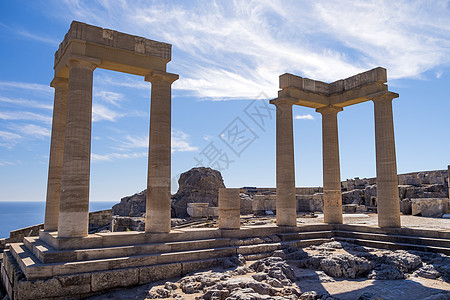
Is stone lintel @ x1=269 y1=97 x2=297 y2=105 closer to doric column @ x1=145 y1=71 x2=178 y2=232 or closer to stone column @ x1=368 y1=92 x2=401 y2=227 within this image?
stone column @ x1=368 y1=92 x2=401 y2=227

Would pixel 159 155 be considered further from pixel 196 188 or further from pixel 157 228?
pixel 196 188

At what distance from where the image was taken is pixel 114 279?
1058cm

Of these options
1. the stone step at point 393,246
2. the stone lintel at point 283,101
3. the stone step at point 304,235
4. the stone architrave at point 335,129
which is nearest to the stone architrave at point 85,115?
the stone step at point 304,235

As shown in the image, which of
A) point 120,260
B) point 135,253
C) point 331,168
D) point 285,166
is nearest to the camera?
point 120,260

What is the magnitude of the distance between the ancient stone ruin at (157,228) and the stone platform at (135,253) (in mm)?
33

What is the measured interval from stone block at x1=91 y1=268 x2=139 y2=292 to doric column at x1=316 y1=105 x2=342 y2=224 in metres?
12.3

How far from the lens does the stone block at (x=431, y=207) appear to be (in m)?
24.2

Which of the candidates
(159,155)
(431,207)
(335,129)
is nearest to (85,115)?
(159,155)

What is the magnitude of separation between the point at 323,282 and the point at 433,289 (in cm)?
312

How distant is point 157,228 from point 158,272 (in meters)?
2.31

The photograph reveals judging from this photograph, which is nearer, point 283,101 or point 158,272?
point 158,272

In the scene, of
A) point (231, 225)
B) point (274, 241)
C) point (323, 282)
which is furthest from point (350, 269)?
point (231, 225)

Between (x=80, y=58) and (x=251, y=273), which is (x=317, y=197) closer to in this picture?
(x=251, y=273)

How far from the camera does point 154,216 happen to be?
1356 centimetres
